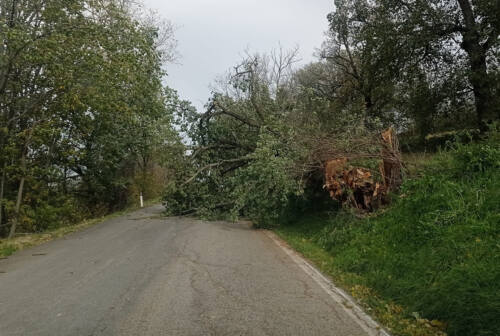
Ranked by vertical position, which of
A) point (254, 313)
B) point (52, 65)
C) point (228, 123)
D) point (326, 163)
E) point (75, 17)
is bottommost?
point (254, 313)

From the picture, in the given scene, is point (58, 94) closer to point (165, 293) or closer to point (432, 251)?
point (165, 293)

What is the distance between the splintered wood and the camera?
33.3ft

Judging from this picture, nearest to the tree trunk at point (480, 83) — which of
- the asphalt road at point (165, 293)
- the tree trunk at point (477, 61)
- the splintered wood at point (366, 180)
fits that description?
the tree trunk at point (477, 61)

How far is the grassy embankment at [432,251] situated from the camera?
14.8 feet

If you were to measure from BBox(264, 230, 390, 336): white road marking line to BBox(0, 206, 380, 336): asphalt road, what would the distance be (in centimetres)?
10

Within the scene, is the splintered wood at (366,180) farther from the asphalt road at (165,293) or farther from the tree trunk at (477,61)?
the tree trunk at (477,61)

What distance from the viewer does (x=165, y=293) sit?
586 cm

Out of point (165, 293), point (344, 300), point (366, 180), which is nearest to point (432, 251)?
point (344, 300)

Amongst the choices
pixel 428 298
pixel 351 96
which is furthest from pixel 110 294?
pixel 351 96

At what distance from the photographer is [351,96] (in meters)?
27.8

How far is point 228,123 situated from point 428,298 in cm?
1353

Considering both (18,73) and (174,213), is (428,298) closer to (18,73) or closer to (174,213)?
(174,213)

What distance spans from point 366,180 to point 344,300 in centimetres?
534

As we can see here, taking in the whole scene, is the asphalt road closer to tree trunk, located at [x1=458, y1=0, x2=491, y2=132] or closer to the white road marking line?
the white road marking line
